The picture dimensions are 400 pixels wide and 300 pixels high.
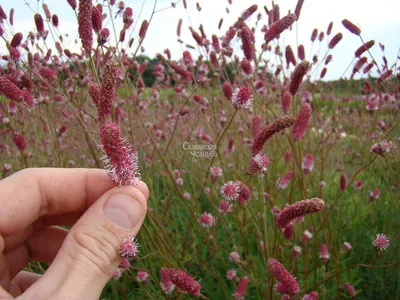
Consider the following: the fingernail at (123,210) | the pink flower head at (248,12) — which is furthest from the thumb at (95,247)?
the pink flower head at (248,12)

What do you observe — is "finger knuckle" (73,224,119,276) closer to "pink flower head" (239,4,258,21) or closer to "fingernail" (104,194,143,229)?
"fingernail" (104,194,143,229)

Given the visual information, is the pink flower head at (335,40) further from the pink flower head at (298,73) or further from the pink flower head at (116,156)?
the pink flower head at (116,156)

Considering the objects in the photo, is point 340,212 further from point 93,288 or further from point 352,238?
point 93,288

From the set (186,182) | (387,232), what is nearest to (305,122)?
(387,232)

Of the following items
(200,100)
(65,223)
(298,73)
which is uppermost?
(298,73)

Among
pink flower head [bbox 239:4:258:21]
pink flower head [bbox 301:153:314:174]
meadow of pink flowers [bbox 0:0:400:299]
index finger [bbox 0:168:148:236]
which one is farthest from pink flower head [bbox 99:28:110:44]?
pink flower head [bbox 301:153:314:174]

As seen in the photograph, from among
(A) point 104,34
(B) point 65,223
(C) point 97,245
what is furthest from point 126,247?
(A) point 104,34

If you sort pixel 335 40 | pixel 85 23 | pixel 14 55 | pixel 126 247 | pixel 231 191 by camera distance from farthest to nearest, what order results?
pixel 335 40
pixel 14 55
pixel 231 191
pixel 85 23
pixel 126 247

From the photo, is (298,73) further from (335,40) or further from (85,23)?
(335,40)
